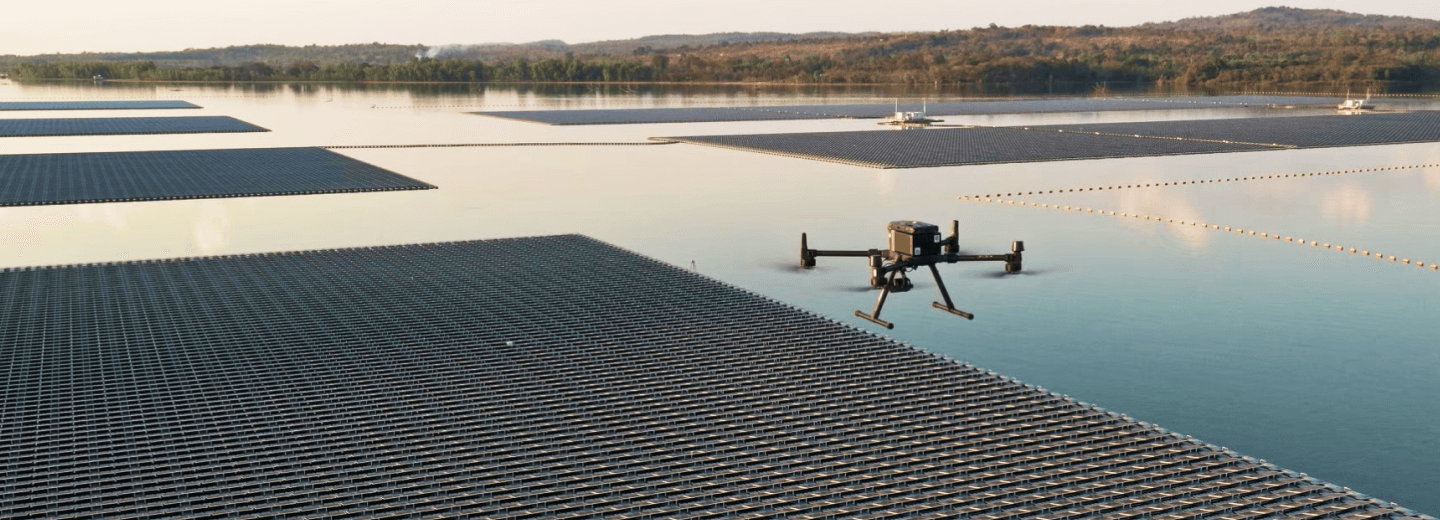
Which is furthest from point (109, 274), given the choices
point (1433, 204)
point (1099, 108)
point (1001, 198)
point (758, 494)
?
point (1099, 108)

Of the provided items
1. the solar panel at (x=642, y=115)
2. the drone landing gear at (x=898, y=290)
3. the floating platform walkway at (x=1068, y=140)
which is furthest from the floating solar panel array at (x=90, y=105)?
the drone landing gear at (x=898, y=290)

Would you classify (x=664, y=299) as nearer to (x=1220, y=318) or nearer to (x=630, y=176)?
(x=1220, y=318)

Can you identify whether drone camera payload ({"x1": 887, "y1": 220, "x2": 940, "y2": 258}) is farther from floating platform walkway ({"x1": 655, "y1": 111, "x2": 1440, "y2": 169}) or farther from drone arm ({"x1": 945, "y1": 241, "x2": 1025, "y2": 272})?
floating platform walkway ({"x1": 655, "y1": 111, "x2": 1440, "y2": 169})

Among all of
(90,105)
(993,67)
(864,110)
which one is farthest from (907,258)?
(993,67)

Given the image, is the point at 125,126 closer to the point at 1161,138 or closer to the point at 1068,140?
the point at 1068,140

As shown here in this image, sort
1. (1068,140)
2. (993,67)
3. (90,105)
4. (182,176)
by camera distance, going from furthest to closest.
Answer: (993,67)
(90,105)
(1068,140)
(182,176)
